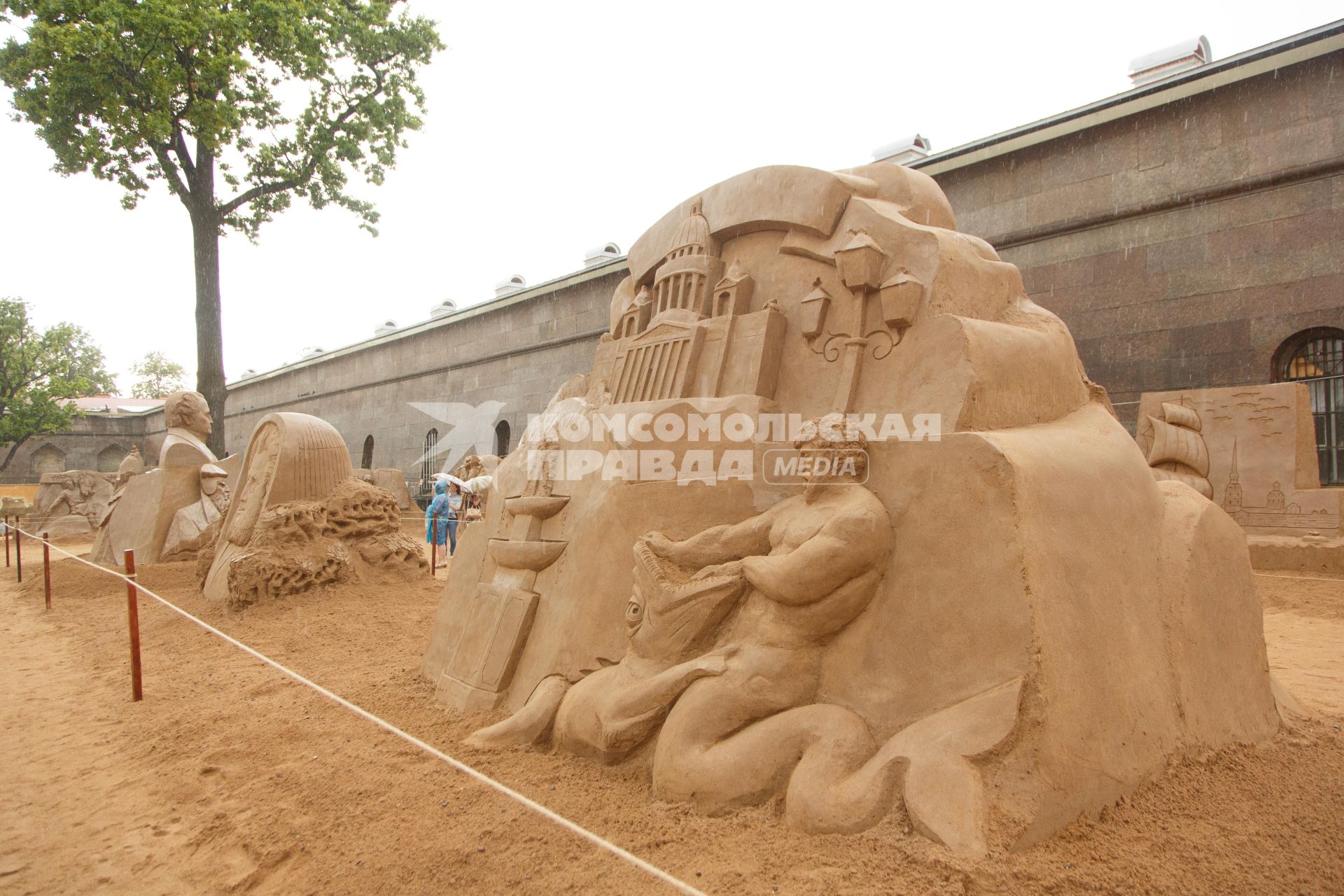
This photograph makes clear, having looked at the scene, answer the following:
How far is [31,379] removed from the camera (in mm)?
23109

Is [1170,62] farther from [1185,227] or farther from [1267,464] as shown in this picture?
[1267,464]

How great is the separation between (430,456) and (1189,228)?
602 inches

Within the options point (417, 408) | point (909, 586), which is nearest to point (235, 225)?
point (417, 408)

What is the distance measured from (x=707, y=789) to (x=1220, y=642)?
2.02 meters

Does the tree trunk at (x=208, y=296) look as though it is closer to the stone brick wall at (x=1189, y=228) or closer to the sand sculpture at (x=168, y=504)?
the sand sculpture at (x=168, y=504)

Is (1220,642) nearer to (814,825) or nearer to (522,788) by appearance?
(814,825)

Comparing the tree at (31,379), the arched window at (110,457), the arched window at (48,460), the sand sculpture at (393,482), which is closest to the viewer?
the sand sculpture at (393,482)

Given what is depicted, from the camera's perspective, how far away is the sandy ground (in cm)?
211

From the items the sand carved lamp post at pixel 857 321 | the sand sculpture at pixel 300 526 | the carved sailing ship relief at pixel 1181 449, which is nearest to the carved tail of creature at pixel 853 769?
the sand carved lamp post at pixel 857 321

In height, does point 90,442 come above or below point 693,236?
above

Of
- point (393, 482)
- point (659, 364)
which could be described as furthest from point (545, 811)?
point (393, 482)

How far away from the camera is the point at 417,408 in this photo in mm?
19047

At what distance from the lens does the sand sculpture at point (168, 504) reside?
8.77 metres

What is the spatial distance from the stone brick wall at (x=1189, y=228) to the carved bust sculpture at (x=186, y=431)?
930cm
